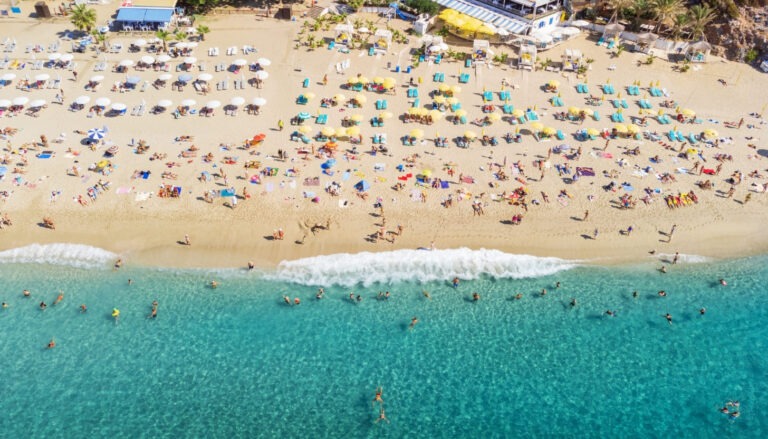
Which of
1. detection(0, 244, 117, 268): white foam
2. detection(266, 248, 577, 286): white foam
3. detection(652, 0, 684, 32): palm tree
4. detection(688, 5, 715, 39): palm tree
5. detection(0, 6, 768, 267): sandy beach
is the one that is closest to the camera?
detection(266, 248, 577, 286): white foam

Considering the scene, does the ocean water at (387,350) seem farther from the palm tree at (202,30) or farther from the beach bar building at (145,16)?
the beach bar building at (145,16)

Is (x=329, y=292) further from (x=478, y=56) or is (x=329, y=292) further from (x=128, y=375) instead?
(x=478, y=56)

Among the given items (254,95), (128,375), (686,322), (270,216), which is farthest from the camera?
(254,95)

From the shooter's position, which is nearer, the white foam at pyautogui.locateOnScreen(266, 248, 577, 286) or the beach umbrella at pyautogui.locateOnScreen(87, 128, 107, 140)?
→ the white foam at pyautogui.locateOnScreen(266, 248, 577, 286)

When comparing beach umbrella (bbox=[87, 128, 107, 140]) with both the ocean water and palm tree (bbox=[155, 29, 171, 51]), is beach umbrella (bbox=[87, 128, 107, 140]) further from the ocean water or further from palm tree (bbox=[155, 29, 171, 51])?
palm tree (bbox=[155, 29, 171, 51])

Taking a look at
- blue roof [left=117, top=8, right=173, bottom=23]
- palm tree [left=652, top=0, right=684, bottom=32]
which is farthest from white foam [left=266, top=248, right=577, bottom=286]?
blue roof [left=117, top=8, right=173, bottom=23]

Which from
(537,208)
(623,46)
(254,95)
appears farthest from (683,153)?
(254,95)

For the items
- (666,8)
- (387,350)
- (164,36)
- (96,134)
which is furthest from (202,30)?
(666,8)
